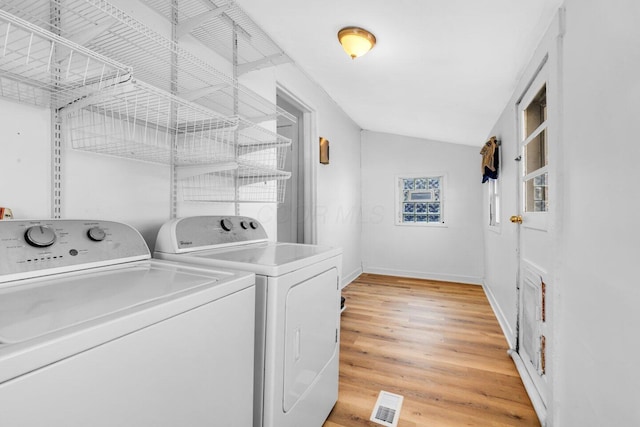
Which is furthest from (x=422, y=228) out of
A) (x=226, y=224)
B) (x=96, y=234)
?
(x=96, y=234)

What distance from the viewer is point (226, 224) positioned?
5.49ft

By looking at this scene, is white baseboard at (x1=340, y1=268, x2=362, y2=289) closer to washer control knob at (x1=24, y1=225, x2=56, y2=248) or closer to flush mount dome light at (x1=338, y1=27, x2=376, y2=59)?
flush mount dome light at (x1=338, y1=27, x2=376, y2=59)

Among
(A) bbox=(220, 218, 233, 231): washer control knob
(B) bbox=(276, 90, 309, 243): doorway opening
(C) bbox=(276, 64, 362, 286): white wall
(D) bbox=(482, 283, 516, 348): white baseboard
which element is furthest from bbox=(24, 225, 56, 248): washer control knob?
(D) bbox=(482, 283, 516, 348): white baseboard

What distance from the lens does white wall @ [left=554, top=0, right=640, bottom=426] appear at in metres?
0.85

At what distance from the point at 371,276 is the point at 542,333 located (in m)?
3.41

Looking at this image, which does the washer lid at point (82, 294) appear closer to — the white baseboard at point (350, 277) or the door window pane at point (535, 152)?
the door window pane at point (535, 152)

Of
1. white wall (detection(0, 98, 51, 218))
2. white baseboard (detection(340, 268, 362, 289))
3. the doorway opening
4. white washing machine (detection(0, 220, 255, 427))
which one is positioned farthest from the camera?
white baseboard (detection(340, 268, 362, 289))

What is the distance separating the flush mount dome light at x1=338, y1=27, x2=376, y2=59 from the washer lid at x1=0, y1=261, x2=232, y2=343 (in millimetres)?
1728

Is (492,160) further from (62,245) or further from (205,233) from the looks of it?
(62,245)

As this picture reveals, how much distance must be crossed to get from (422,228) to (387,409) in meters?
3.68

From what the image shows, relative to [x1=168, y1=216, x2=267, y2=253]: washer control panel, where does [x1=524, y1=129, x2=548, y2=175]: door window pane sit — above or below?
above

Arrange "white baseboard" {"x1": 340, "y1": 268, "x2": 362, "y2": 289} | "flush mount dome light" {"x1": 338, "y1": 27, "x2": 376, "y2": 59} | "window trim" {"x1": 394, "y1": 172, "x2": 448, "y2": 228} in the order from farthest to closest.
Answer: "window trim" {"x1": 394, "y1": 172, "x2": 448, "y2": 228}
"white baseboard" {"x1": 340, "y1": 268, "x2": 362, "y2": 289}
"flush mount dome light" {"x1": 338, "y1": 27, "x2": 376, "y2": 59}

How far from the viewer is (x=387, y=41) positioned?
6.64 feet

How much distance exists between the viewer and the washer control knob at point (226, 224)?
1.65m
